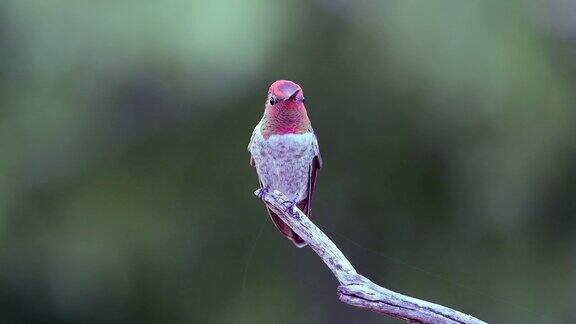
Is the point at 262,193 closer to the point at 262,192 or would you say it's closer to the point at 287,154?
the point at 262,192

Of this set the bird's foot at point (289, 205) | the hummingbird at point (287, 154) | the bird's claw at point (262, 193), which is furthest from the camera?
the bird's claw at point (262, 193)

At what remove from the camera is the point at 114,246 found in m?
4.61

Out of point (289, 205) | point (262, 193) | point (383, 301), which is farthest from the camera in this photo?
point (262, 193)

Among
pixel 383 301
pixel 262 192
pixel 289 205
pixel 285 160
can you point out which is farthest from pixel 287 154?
pixel 383 301

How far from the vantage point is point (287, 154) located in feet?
8.71

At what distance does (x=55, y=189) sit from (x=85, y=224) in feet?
0.73

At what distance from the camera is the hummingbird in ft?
8.05

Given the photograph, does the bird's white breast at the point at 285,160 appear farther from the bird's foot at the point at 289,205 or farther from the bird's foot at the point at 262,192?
the bird's foot at the point at 289,205

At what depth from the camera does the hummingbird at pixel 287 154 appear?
2453 millimetres

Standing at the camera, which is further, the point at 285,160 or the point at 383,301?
the point at 285,160

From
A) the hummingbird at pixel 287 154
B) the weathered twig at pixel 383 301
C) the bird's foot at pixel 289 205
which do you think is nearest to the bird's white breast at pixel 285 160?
the hummingbird at pixel 287 154

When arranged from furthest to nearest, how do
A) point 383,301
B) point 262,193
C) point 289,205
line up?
point 262,193, point 289,205, point 383,301

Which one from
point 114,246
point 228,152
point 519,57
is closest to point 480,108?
point 519,57

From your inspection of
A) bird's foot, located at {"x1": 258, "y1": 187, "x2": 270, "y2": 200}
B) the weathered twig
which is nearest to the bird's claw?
bird's foot, located at {"x1": 258, "y1": 187, "x2": 270, "y2": 200}
